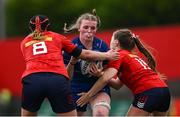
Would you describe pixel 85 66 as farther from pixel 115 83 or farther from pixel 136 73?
pixel 136 73

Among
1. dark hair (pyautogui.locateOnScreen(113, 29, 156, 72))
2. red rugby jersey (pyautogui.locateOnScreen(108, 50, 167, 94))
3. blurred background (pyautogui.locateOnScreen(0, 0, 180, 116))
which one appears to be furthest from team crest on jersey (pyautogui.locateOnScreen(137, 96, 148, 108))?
blurred background (pyautogui.locateOnScreen(0, 0, 180, 116))

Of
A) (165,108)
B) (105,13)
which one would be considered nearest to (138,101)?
(165,108)

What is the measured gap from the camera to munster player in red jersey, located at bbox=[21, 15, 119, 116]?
32.8 ft

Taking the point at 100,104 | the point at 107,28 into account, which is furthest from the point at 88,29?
the point at 107,28

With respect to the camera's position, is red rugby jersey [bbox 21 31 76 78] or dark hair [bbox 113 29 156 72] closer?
red rugby jersey [bbox 21 31 76 78]

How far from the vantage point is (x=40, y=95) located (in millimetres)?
10023

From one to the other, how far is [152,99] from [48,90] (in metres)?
1.82

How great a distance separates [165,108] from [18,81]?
15.8 meters

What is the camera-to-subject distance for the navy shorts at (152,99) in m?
11.0

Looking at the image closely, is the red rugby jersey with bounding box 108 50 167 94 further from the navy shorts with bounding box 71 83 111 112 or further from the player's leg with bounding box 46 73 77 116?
the player's leg with bounding box 46 73 77 116

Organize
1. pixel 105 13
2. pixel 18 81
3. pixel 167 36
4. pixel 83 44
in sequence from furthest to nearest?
pixel 105 13 → pixel 18 81 → pixel 167 36 → pixel 83 44

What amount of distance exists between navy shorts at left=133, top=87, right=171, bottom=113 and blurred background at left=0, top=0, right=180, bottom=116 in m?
8.29

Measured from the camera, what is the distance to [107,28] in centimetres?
4650

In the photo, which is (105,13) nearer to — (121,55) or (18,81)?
(18,81)
